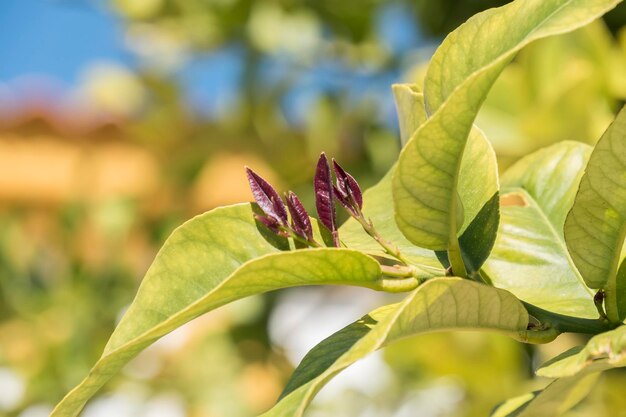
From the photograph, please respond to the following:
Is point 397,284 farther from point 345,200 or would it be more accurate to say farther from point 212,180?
point 212,180

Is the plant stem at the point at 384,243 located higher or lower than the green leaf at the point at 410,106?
lower

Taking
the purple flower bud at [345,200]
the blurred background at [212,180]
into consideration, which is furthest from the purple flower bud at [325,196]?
the blurred background at [212,180]

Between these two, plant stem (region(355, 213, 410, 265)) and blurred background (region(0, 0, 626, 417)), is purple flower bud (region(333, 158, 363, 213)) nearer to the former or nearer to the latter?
plant stem (region(355, 213, 410, 265))

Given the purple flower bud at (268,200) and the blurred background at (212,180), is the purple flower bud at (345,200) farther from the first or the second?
the blurred background at (212,180)

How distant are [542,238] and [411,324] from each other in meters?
0.14

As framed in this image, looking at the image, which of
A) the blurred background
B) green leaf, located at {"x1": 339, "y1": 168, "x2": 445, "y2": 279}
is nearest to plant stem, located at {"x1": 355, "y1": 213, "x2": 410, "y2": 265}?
green leaf, located at {"x1": 339, "y1": 168, "x2": 445, "y2": 279}

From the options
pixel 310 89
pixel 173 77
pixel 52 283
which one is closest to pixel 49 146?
pixel 52 283

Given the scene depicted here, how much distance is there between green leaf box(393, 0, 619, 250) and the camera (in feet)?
0.89

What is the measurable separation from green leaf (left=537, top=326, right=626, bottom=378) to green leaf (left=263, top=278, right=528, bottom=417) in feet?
0.08

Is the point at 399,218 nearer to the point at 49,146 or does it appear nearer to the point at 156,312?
the point at 156,312

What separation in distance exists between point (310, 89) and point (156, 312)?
1069 millimetres

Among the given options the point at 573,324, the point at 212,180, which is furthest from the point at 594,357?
the point at 212,180

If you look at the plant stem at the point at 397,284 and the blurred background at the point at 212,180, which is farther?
the blurred background at the point at 212,180

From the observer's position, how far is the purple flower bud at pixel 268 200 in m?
0.33
